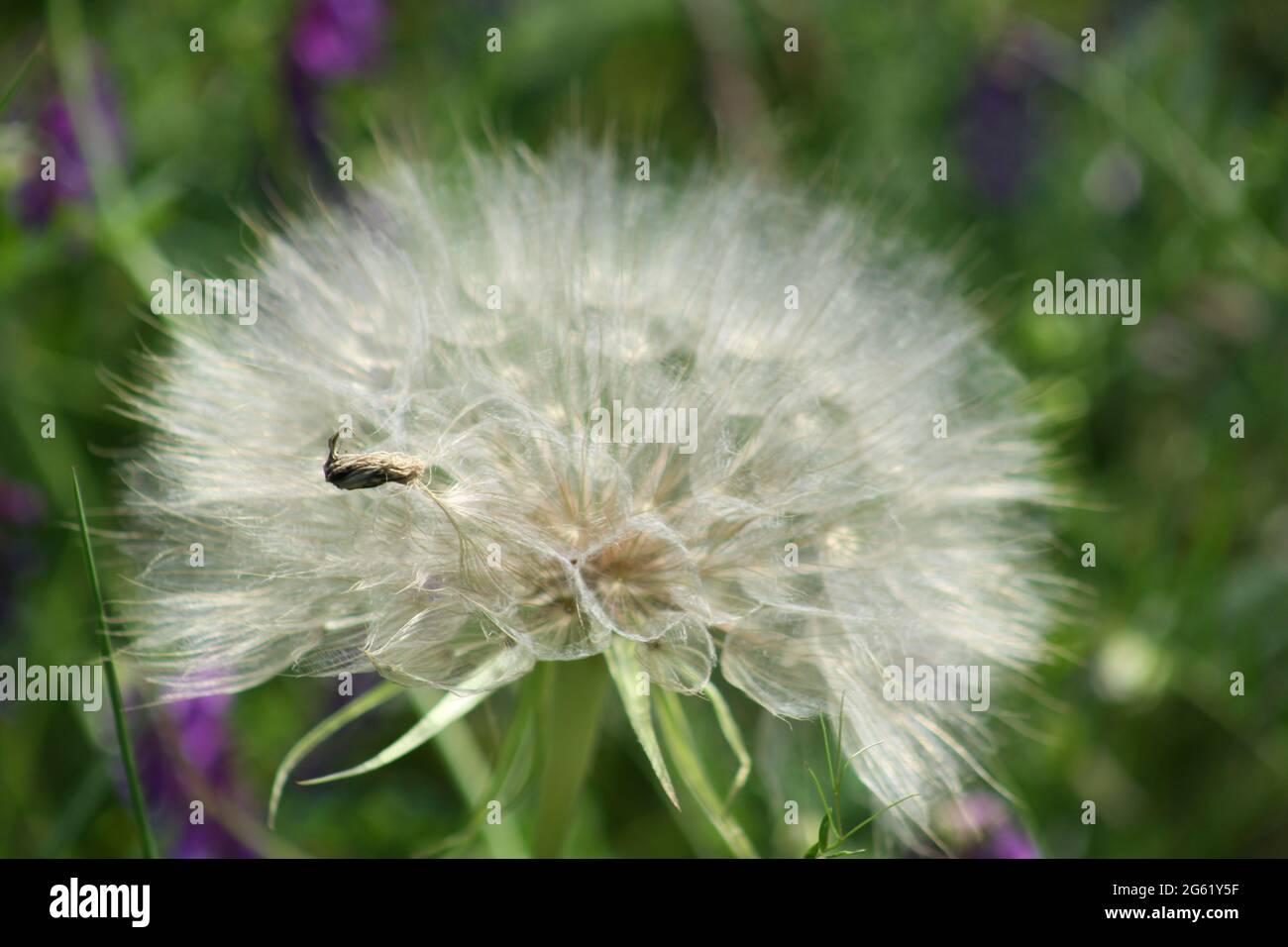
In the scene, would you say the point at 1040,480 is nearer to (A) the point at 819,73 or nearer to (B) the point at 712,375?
(B) the point at 712,375

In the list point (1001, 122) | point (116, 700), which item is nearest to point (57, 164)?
point (116, 700)

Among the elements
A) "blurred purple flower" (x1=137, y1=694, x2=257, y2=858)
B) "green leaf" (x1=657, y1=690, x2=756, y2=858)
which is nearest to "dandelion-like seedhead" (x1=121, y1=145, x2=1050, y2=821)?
"green leaf" (x1=657, y1=690, x2=756, y2=858)

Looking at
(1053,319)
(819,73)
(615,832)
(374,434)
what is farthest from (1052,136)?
(374,434)

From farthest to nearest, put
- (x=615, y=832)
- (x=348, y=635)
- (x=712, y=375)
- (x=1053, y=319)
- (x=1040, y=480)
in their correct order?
1. (x=615, y=832)
2. (x=1053, y=319)
3. (x=1040, y=480)
4. (x=712, y=375)
5. (x=348, y=635)

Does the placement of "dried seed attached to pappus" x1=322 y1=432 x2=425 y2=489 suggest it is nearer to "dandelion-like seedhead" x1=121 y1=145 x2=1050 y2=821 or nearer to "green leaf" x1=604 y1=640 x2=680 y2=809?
"dandelion-like seedhead" x1=121 y1=145 x2=1050 y2=821

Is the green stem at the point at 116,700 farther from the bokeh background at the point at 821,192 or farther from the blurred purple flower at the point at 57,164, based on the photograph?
the blurred purple flower at the point at 57,164

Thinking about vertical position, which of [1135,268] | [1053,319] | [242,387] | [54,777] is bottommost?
[54,777]
